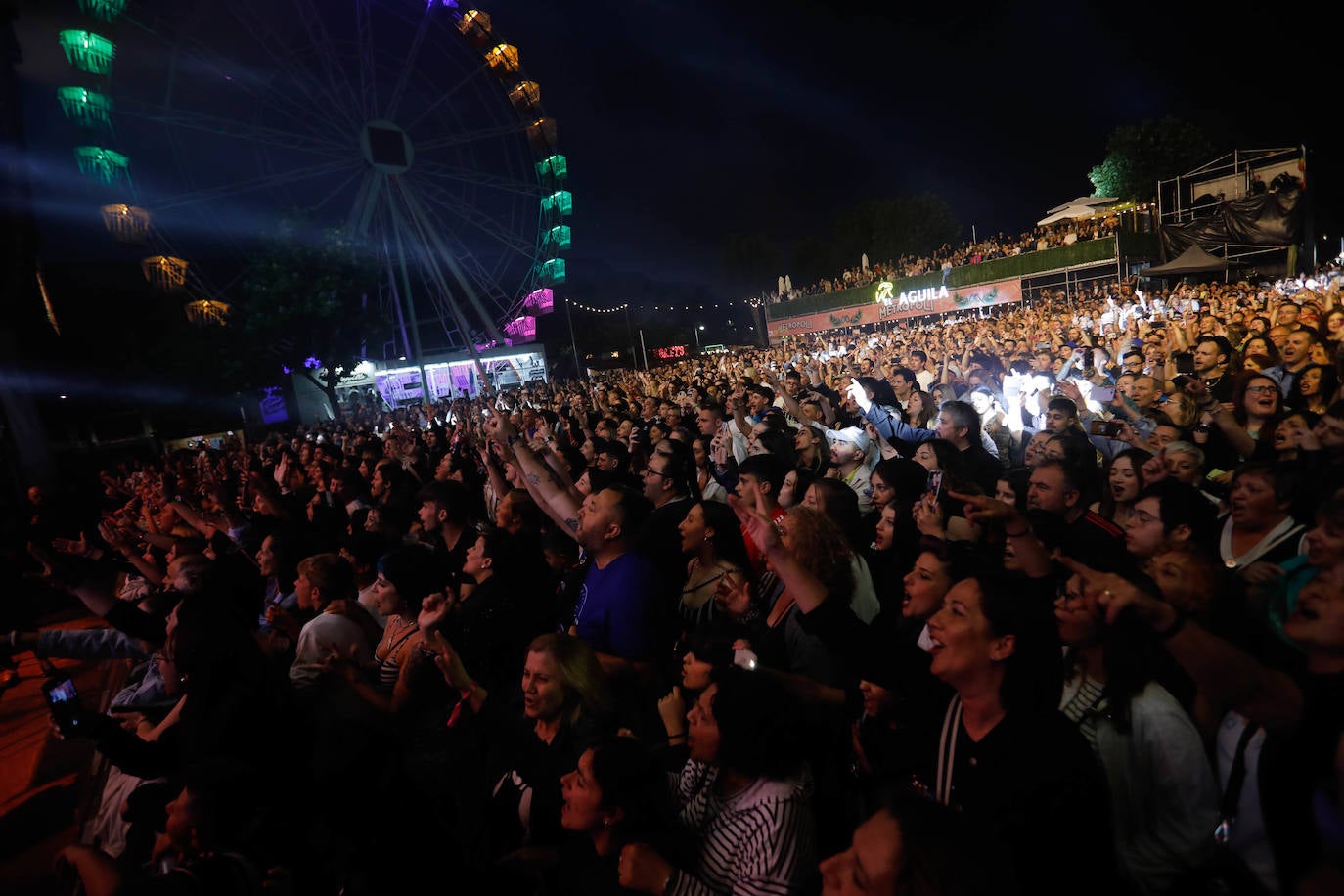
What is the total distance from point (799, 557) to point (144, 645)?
364cm

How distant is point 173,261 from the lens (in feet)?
56.8

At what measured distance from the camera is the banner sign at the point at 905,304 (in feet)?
91.1

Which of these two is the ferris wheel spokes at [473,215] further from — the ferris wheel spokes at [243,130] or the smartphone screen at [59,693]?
the smartphone screen at [59,693]

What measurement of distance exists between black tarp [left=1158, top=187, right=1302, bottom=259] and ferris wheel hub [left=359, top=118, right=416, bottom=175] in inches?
989

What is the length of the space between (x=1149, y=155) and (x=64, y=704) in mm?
43499

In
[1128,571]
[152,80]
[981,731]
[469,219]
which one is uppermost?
[152,80]

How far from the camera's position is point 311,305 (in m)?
23.8

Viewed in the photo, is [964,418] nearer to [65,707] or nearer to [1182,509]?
[1182,509]

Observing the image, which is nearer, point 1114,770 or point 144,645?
point 1114,770

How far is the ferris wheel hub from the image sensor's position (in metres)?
20.5

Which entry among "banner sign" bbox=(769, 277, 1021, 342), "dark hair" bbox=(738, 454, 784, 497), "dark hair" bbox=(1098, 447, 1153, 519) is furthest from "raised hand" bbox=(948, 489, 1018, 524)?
"banner sign" bbox=(769, 277, 1021, 342)

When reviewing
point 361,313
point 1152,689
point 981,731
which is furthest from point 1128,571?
point 361,313

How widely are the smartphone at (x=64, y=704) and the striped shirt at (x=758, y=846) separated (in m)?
2.29

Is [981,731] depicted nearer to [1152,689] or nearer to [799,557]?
[1152,689]
